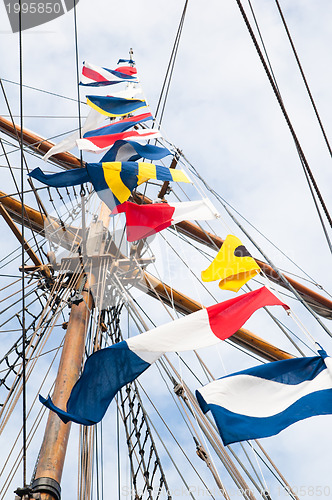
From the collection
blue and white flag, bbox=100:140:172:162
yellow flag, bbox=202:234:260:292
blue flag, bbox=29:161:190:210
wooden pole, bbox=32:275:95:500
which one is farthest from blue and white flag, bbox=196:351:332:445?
blue and white flag, bbox=100:140:172:162

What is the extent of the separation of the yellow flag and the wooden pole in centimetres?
191

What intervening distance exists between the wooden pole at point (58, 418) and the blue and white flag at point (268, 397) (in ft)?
5.39

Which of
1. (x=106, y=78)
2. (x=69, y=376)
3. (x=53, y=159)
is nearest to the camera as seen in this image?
(x=69, y=376)

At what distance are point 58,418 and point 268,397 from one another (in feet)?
7.40

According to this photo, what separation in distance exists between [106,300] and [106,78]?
11.2 ft

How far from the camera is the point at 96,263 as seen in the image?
893 centimetres

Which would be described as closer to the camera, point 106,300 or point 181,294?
point 106,300

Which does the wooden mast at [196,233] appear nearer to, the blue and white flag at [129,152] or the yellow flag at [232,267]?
the blue and white flag at [129,152]

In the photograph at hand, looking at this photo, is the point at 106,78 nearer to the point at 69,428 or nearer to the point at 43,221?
the point at 43,221

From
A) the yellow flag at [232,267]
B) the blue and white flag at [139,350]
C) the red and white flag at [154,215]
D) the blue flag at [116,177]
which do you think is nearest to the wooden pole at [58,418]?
the blue and white flag at [139,350]

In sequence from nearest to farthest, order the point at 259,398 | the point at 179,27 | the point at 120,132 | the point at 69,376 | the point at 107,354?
the point at 259,398 < the point at 107,354 < the point at 69,376 < the point at 179,27 < the point at 120,132

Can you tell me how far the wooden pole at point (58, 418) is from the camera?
5.23 m

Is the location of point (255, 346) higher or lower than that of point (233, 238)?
higher

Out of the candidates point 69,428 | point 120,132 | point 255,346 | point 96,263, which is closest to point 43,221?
point 96,263
